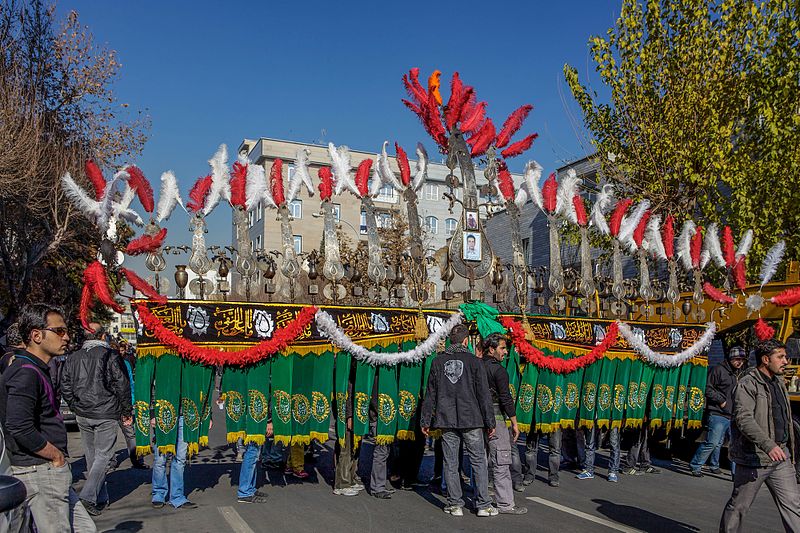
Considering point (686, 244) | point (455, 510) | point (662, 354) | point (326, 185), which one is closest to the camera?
point (455, 510)

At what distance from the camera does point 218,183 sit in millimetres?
8312

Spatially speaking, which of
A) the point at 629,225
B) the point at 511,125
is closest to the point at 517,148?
the point at 511,125

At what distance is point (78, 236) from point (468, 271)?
1529 cm

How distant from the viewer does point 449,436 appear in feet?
23.9

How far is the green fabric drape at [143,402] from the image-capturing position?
23.9 ft

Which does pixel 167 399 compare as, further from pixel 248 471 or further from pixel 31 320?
pixel 31 320

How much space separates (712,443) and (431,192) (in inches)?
1812

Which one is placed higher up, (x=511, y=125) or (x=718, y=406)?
(x=511, y=125)

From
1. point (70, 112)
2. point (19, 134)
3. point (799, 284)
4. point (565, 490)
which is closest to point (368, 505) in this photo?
point (565, 490)

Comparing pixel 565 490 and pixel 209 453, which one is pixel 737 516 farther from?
pixel 209 453

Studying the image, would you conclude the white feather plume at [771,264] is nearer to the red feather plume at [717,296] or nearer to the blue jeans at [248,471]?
the red feather plume at [717,296]

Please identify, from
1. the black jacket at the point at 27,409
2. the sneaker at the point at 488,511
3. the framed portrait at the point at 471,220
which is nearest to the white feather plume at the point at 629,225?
the framed portrait at the point at 471,220

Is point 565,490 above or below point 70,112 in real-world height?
below

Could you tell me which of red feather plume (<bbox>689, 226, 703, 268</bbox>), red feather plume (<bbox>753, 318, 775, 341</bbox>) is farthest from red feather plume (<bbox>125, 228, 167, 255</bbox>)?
red feather plume (<bbox>753, 318, 775, 341</bbox>)
